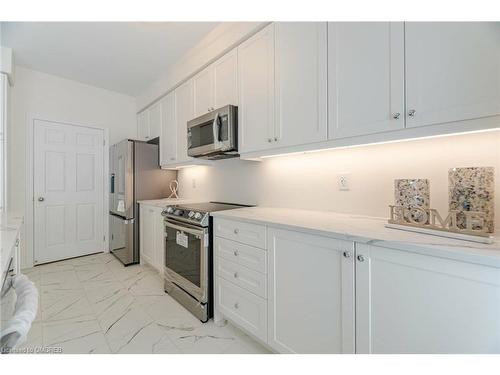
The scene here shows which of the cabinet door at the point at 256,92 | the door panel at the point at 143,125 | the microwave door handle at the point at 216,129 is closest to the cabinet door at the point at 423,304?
the cabinet door at the point at 256,92

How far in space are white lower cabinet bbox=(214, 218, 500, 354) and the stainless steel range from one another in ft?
0.79

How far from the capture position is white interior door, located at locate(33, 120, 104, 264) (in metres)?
3.10

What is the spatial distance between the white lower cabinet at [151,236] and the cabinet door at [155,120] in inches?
41.4

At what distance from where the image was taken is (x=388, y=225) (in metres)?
1.17

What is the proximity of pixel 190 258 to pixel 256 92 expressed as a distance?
1.47m

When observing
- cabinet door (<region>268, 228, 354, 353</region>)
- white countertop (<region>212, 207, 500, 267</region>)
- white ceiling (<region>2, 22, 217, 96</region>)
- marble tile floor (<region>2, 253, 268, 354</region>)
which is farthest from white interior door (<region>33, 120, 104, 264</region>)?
cabinet door (<region>268, 228, 354, 353</region>)

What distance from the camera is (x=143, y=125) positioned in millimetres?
3648

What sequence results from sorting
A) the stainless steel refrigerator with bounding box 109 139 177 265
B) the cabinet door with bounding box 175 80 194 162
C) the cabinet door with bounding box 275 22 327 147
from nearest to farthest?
the cabinet door with bounding box 275 22 327 147 < the cabinet door with bounding box 175 80 194 162 < the stainless steel refrigerator with bounding box 109 139 177 265

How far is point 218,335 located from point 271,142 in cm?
148

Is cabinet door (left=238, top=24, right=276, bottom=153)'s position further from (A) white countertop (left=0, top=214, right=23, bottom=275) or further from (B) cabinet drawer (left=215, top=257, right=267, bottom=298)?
(A) white countertop (left=0, top=214, right=23, bottom=275)

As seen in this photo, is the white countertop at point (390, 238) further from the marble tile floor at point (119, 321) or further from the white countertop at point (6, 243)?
the white countertop at point (6, 243)

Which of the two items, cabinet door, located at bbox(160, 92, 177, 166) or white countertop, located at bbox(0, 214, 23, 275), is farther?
cabinet door, located at bbox(160, 92, 177, 166)

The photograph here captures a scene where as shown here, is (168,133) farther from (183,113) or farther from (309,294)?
(309,294)

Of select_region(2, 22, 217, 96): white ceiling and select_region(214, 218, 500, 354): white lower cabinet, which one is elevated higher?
select_region(2, 22, 217, 96): white ceiling
